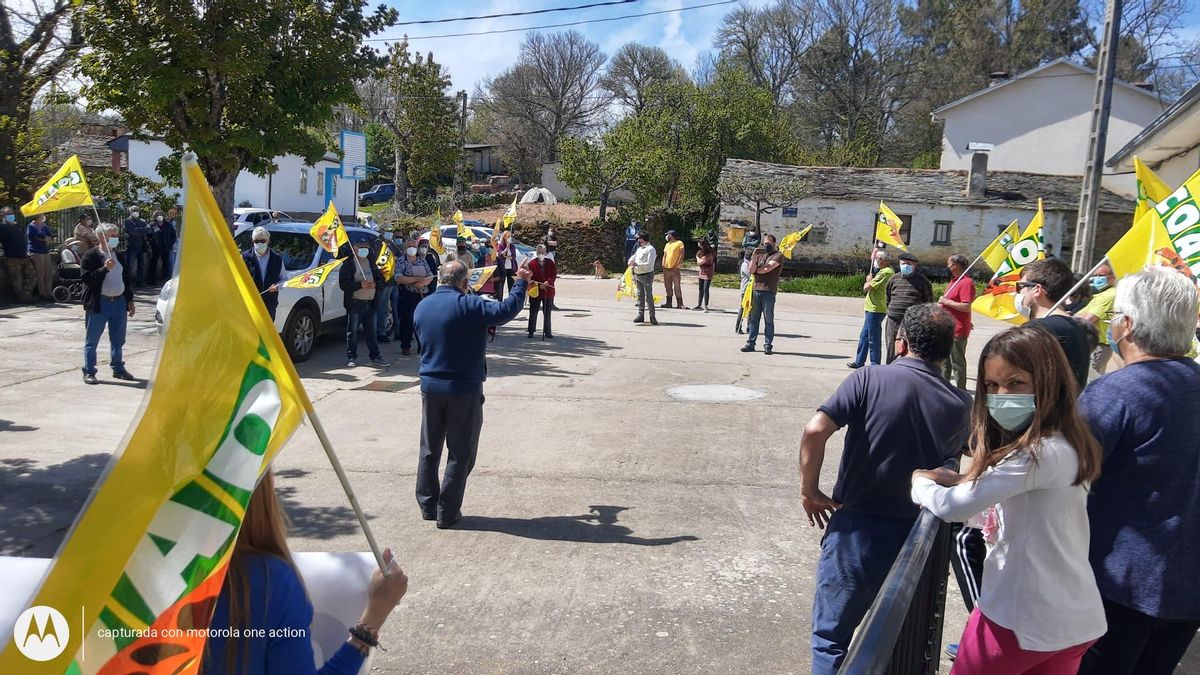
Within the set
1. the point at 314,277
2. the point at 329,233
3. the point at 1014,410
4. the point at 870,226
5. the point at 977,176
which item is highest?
the point at 977,176

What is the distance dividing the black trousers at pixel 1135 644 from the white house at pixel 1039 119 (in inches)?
1558

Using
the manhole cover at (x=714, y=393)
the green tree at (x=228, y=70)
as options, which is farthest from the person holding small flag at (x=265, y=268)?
the manhole cover at (x=714, y=393)

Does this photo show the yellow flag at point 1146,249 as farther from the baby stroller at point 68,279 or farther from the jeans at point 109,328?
the baby stroller at point 68,279

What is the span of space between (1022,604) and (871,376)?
113cm

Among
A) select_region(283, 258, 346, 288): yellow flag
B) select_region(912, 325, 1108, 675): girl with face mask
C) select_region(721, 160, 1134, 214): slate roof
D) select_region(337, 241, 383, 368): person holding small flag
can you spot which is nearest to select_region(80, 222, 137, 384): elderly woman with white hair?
select_region(283, 258, 346, 288): yellow flag

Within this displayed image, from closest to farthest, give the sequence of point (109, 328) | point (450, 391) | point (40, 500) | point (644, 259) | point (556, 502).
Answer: point (450, 391) < point (40, 500) < point (556, 502) < point (109, 328) < point (644, 259)

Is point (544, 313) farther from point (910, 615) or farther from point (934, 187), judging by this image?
point (934, 187)

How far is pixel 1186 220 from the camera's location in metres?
5.45

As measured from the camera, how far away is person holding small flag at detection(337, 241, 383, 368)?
12.0 m

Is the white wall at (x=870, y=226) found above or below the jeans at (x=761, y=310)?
above

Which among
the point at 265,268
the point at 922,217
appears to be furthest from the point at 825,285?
the point at 265,268

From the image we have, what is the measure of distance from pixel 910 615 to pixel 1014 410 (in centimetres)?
72

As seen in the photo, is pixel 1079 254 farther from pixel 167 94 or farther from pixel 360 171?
pixel 360 171

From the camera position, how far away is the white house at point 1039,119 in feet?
123
